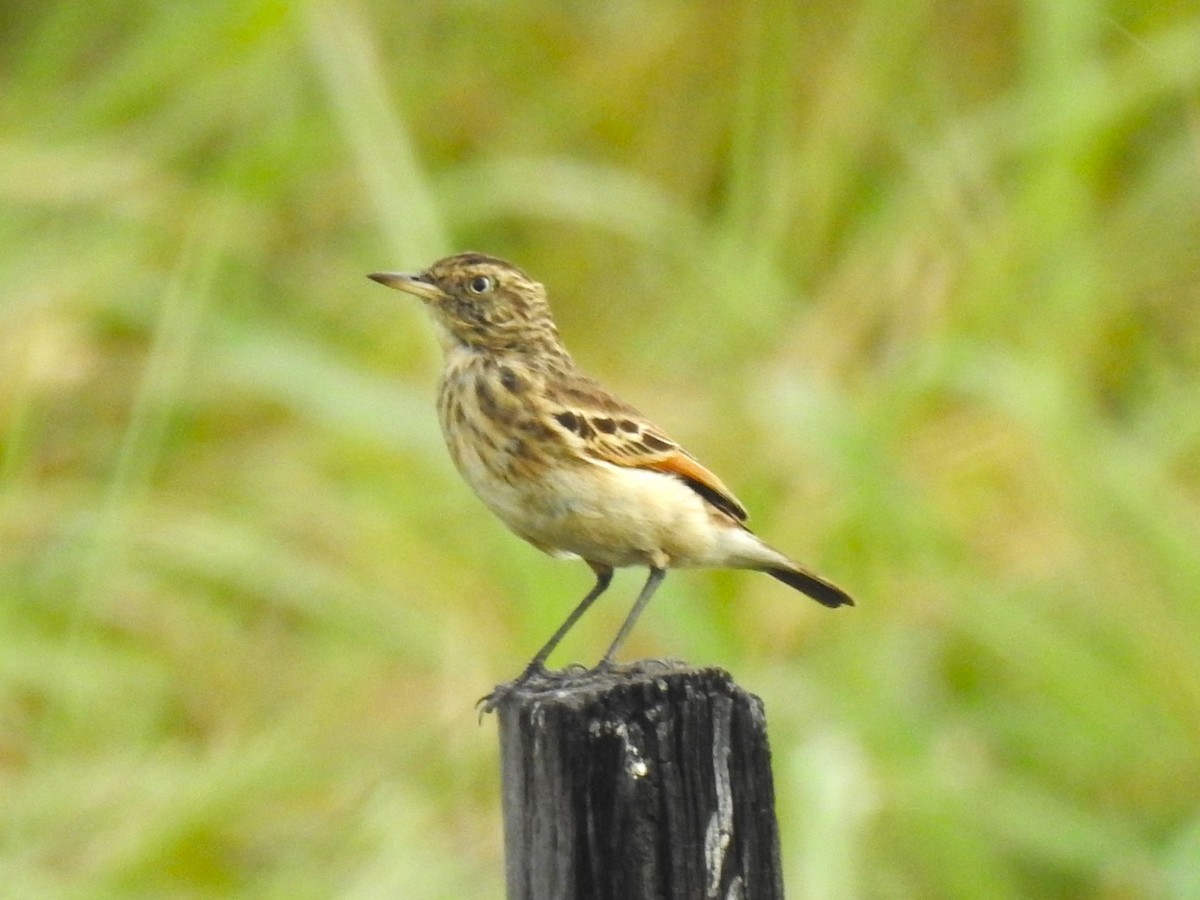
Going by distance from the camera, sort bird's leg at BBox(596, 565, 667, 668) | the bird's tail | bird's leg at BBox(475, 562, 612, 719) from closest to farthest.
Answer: bird's leg at BBox(475, 562, 612, 719), bird's leg at BBox(596, 565, 667, 668), the bird's tail

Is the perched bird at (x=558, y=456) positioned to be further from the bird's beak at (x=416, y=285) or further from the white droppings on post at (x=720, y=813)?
the white droppings on post at (x=720, y=813)

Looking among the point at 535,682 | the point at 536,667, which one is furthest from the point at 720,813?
the point at 536,667

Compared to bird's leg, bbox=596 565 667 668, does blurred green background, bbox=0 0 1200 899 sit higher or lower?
higher

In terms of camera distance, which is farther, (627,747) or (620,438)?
(620,438)

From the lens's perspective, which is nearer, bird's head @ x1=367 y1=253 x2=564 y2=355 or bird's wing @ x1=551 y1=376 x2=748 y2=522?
bird's wing @ x1=551 y1=376 x2=748 y2=522

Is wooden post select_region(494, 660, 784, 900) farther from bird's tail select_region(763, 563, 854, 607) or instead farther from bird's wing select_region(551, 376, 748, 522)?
bird's tail select_region(763, 563, 854, 607)

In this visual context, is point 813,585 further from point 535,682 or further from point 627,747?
point 627,747

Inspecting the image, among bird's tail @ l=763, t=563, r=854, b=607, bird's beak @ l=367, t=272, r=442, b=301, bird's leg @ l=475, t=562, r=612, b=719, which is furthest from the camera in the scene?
bird's beak @ l=367, t=272, r=442, b=301

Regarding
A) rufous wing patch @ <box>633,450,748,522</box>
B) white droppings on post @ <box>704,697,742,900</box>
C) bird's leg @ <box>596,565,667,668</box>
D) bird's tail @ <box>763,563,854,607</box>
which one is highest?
rufous wing patch @ <box>633,450,748,522</box>

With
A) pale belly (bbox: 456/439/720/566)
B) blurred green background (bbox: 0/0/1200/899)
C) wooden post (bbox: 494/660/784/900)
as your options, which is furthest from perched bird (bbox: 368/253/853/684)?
wooden post (bbox: 494/660/784/900)
